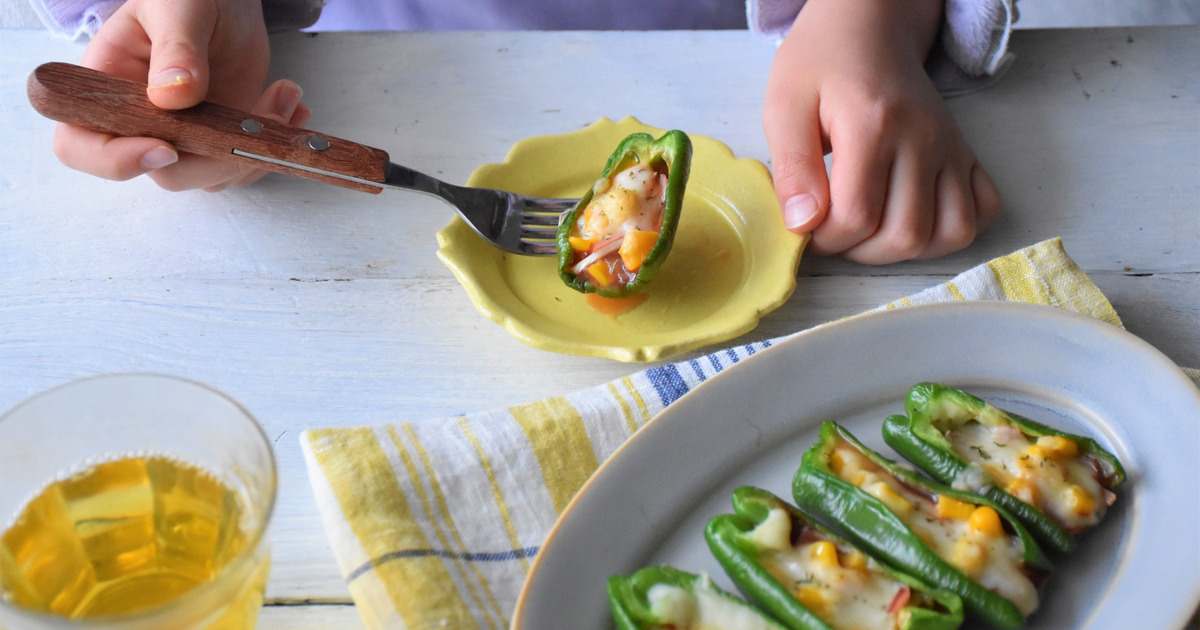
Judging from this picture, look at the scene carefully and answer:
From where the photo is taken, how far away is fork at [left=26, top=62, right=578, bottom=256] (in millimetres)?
1362

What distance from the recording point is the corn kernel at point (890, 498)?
97 cm

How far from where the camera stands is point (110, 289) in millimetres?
1400

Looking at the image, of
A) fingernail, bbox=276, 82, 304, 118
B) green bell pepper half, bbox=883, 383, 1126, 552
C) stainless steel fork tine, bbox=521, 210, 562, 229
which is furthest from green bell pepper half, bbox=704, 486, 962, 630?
fingernail, bbox=276, 82, 304, 118

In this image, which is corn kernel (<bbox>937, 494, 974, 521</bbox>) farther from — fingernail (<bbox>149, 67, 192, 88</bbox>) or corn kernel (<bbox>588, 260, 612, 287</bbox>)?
fingernail (<bbox>149, 67, 192, 88</bbox>)

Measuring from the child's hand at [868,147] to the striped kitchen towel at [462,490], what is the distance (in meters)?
0.37

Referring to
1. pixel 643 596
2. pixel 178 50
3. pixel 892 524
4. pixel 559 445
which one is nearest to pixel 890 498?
pixel 892 524

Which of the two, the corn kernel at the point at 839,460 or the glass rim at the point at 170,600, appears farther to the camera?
the corn kernel at the point at 839,460

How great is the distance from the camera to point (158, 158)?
1404 mm

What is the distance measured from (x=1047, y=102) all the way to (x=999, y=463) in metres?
0.99

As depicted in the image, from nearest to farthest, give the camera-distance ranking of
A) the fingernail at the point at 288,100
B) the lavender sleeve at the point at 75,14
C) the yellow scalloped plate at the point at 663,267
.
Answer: the yellow scalloped plate at the point at 663,267 < the fingernail at the point at 288,100 < the lavender sleeve at the point at 75,14

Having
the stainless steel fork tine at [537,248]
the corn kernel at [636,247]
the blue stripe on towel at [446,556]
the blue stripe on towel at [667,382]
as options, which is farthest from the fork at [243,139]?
the blue stripe on towel at [446,556]

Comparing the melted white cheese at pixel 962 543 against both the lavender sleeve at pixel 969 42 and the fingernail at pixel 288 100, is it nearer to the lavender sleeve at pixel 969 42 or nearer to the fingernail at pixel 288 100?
the lavender sleeve at pixel 969 42

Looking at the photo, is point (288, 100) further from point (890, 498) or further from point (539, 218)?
point (890, 498)

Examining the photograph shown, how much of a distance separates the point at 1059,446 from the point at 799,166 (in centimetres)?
66
